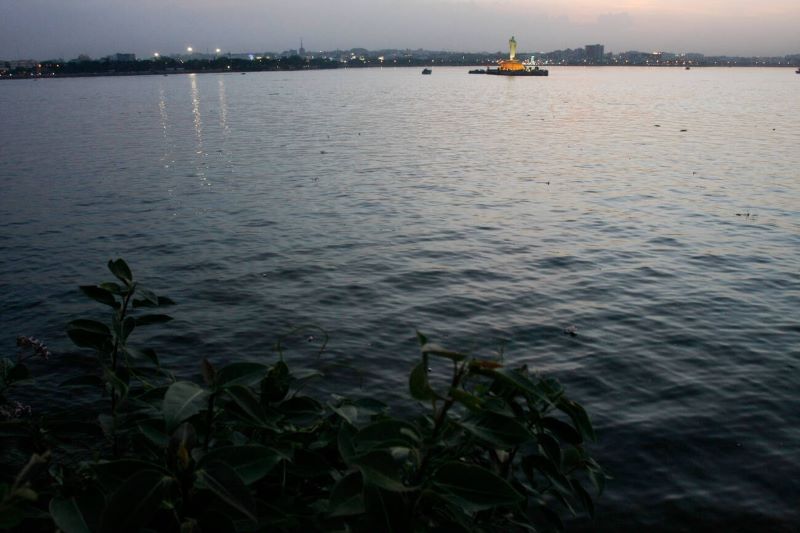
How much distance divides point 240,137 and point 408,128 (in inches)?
445

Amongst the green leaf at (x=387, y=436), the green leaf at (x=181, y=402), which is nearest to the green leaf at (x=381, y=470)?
→ the green leaf at (x=387, y=436)

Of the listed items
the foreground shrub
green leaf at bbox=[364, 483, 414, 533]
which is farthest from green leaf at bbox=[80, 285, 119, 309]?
green leaf at bbox=[364, 483, 414, 533]

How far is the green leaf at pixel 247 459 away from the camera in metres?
1.61

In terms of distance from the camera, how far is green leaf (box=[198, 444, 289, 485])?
1606mm

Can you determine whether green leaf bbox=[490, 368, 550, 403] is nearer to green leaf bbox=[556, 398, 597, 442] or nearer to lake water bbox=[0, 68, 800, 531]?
green leaf bbox=[556, 398, 597, 442]

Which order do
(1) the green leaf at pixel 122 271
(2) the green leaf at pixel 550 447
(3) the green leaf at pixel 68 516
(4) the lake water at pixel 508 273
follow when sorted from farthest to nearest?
(4) the lake water at pixel 508 273 < (1) the green leaf at pixel 122 271 < (2) the green leaf at pixel 550 447 < (3) the green leaf at pixel 68 516

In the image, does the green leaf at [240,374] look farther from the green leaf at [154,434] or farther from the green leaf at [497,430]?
the green leaf at [497,430]

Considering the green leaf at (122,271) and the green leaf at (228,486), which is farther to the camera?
the green leaf at (122,271)

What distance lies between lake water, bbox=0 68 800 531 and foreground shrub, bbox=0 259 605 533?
0.51m

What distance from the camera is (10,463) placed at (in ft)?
18.4

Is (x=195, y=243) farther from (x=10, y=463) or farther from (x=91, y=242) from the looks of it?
(x=10, y=463)

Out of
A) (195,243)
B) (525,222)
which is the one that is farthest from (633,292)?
(195,243)

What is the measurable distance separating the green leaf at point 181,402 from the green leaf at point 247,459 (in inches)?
4.5

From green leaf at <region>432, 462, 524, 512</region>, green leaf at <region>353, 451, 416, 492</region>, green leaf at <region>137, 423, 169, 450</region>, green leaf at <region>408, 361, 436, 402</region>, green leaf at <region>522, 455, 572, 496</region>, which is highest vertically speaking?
green leaf at <region>408, 361, 436, 402</region>
